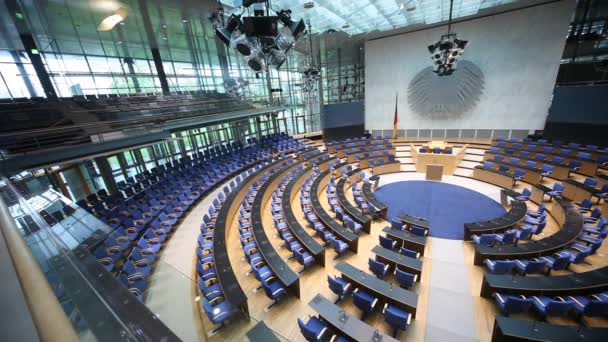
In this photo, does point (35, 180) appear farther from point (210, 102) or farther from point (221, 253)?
point (210, 102)

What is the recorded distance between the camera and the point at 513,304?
4.82m

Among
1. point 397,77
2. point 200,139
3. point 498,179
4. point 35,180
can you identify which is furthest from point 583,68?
point 35,180

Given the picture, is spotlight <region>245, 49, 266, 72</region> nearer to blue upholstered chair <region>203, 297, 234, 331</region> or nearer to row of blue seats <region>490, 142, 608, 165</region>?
blue upholstered chair <region>203, 297, 234, 331</region>

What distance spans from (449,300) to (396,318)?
80.3 inches

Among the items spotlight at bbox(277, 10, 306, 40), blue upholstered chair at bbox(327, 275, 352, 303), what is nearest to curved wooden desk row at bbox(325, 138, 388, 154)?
spotlight at bbox(277, 10, 306, 40)

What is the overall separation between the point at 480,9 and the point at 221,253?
19418mm

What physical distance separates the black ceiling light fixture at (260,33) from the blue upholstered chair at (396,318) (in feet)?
Answer: 21.3

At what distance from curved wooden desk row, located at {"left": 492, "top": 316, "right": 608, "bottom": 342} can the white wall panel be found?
54.9 ft

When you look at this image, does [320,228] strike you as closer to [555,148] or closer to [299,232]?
[299,232]

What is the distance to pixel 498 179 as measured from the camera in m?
11.8

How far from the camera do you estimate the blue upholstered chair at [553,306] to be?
4527 millimetres

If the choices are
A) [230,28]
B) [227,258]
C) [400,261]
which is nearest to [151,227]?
[227,258]

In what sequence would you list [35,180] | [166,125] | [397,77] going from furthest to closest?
1. [397,77]
2. [166,125]
3. [35,180]

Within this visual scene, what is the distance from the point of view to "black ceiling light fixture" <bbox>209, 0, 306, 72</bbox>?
16.1 ft
